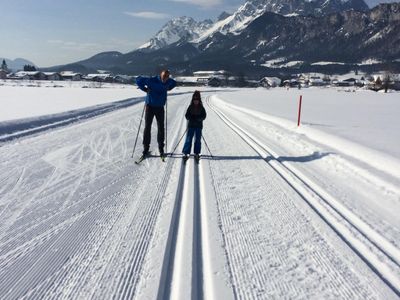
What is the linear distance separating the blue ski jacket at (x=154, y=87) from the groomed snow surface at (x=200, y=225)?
1.38 meters

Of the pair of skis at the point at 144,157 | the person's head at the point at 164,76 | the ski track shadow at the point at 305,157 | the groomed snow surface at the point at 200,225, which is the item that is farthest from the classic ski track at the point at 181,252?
the person's head at the point at 164,76

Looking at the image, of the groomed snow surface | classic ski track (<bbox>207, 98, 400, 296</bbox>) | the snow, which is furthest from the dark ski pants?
the snow

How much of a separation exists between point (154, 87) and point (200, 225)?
535 cm

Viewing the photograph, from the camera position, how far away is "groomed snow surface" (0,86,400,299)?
390cm

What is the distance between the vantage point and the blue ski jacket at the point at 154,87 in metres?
10.0

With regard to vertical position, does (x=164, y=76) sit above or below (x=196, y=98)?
above

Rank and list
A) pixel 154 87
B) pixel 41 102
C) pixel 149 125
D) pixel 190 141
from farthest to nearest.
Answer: pixel 41 102, pixel 149 125, pixel 154 87, pixel 190 141

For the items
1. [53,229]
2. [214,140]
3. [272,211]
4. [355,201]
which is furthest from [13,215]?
[214,140]

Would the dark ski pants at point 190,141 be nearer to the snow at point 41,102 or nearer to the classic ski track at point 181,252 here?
the classic ski track at point 181,252

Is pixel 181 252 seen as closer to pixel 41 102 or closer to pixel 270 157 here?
pixel 270 157

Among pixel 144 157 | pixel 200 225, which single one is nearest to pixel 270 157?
pixel 144 157

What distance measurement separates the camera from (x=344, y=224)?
545 cm

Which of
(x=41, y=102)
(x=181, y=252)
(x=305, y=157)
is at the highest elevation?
(x=181, y=252)

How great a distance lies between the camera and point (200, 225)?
17.5 feet
